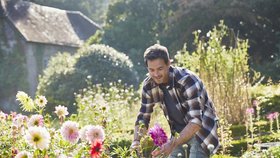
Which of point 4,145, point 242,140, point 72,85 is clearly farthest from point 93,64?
point 4,145

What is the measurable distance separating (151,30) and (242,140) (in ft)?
64.1

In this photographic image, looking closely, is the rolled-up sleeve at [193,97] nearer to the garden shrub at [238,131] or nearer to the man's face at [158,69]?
the man's face at [158,69]

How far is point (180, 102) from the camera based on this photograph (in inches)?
171

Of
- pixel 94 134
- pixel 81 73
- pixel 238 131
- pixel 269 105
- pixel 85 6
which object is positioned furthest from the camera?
pixel 85 6

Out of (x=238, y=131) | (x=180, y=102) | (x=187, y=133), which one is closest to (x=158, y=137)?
(x=187, y=133)

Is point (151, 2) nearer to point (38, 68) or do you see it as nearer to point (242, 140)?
point (38, 68)

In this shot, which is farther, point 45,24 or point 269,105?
point 45,24

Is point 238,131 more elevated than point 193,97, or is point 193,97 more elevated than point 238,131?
point 193,97

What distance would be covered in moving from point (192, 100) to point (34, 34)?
23.7m

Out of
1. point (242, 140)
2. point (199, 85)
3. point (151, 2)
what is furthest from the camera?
point (151, 2)

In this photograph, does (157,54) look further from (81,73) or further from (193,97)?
(81,73)

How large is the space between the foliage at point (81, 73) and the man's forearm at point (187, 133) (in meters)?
14.0

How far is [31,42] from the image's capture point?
26453 mm

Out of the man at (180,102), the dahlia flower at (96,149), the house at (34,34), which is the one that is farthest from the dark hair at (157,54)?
the house at (34,34)
